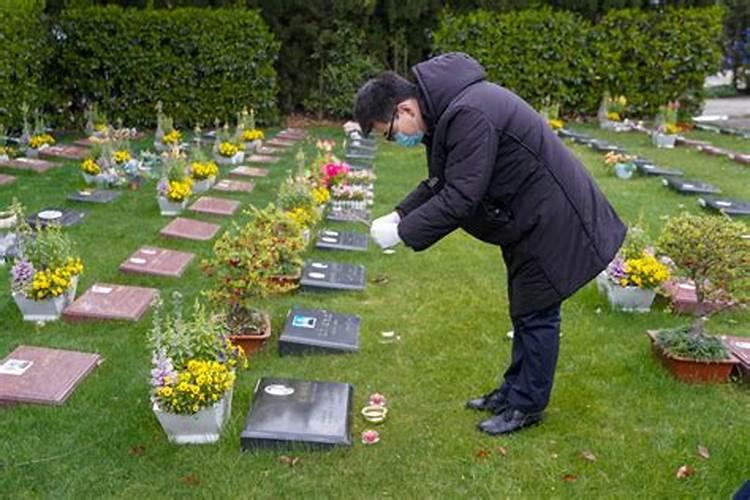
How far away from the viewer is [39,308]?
185 inches

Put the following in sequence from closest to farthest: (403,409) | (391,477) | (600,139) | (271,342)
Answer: (391,477) < (403,409) < (271,342) < (600,139)

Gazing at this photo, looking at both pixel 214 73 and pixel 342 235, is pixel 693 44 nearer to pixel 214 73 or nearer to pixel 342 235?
pixel 214 73

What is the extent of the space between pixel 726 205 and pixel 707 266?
3.96 metres

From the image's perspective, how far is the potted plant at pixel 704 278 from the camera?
13.3ft

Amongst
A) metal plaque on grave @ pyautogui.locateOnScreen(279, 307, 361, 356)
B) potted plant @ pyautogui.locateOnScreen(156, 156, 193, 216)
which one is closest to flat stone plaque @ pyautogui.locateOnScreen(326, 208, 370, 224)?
potted plant @ pyautogui.locateOnScreen(156, 156, 193, 216)

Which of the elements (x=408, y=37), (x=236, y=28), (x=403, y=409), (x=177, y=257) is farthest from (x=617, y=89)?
(x=403, y=409)

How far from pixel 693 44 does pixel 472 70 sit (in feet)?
44.6

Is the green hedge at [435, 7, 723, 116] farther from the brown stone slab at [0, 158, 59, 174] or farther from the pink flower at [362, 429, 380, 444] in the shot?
the pink flower at [362, 429, 380, 444]

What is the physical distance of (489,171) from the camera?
2998 mm

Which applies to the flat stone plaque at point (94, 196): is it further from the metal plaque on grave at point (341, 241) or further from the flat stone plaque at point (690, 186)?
the flat stone plaque at point (690, 186)

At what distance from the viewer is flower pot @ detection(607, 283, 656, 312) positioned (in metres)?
5.00

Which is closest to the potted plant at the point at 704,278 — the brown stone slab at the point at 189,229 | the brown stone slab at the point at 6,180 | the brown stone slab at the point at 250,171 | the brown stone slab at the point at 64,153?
the brown stone slab at the point at 189,229

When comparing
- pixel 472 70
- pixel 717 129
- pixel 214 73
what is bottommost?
pixel 717 129

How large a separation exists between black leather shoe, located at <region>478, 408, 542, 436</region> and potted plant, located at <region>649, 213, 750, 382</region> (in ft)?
3.41
